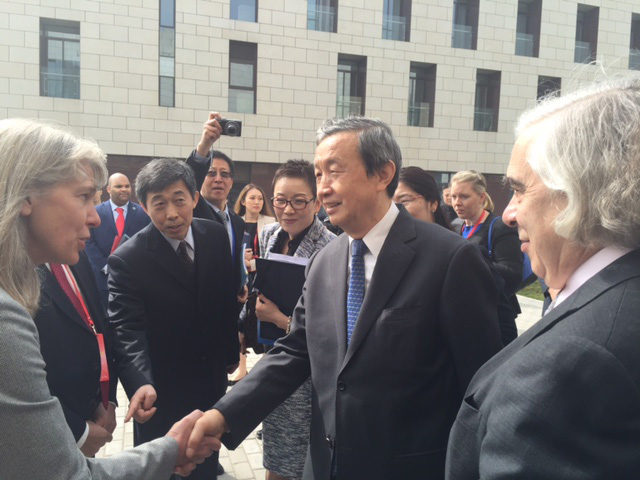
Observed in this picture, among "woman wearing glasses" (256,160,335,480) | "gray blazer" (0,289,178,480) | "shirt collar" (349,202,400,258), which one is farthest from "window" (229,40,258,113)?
"gray blazer" (0,289,178,480)

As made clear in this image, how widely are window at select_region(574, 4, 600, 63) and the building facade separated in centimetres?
6

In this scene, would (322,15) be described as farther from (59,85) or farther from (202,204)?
(202,204)

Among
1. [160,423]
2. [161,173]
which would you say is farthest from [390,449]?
[161,173]

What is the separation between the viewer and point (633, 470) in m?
0.89

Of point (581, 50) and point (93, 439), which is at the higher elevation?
point (581, 50)

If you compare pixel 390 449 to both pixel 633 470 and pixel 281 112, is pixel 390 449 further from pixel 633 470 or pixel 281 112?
pixel 281 112

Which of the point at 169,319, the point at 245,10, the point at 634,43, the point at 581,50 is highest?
the point at 634,43

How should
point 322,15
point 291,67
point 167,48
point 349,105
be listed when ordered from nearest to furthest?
point 167,48 < point 291,67 < point 322,15 < point 349,105

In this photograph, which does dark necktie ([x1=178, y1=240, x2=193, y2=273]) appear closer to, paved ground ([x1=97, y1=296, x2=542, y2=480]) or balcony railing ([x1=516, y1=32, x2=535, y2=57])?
paved ground ([x1=97, y1=296, x2=542, y2=480])

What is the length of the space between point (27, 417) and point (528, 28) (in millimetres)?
23297

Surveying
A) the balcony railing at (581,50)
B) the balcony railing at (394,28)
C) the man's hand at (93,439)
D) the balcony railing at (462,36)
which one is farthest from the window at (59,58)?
the balcony railing at (581,50)

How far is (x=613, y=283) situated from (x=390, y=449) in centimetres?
106

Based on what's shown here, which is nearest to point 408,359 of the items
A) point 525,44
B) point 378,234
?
point 378,234

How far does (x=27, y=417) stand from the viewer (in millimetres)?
1140
